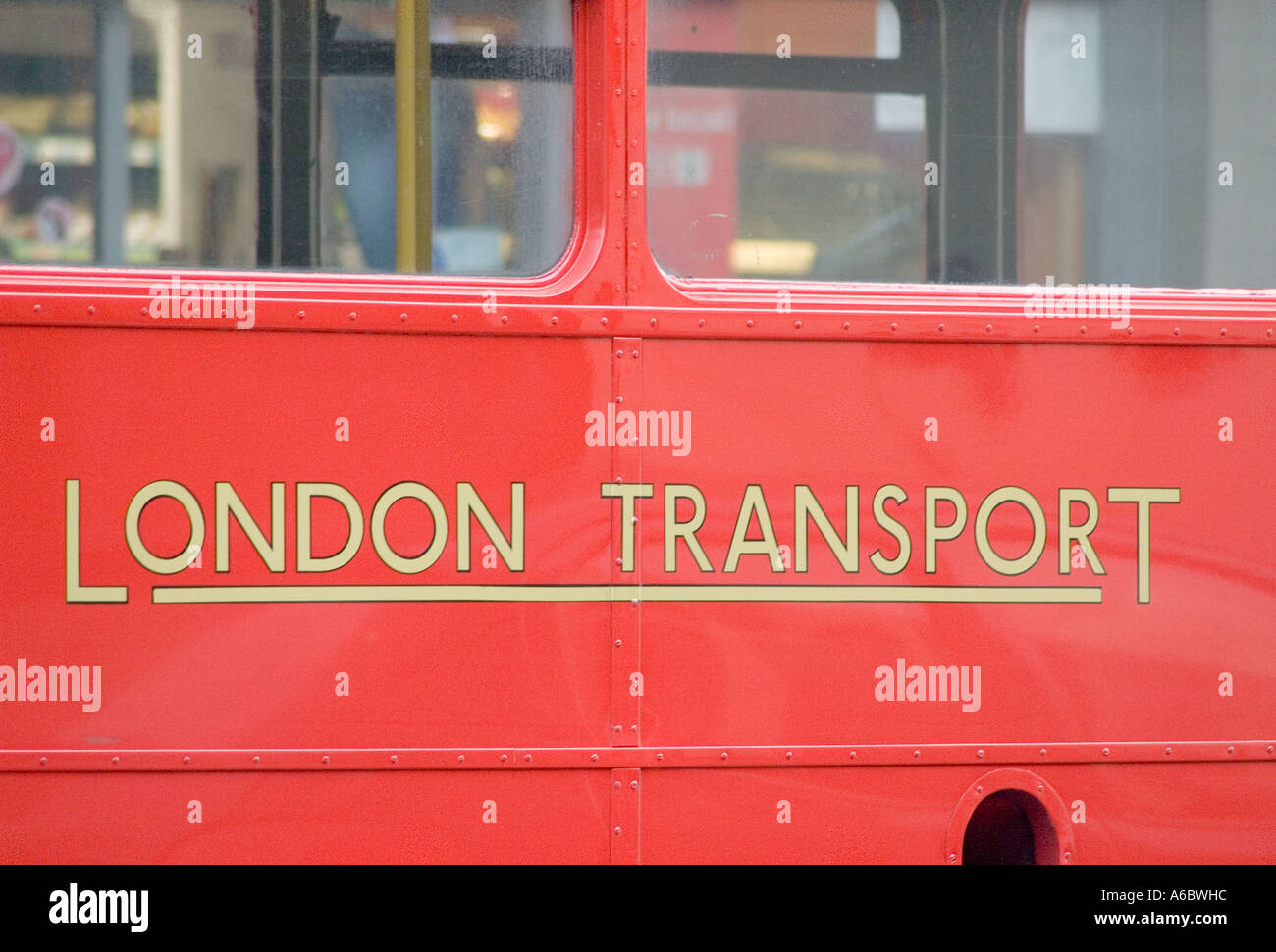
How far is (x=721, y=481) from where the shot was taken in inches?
Answer: 82.0

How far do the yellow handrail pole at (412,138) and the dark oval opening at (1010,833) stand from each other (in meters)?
1.47

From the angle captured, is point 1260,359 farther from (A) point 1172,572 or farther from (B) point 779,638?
(B) point 779,638

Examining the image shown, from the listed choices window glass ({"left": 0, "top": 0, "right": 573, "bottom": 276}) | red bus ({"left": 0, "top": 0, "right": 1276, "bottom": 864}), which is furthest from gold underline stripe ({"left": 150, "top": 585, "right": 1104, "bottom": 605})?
window glass ({"left": 0, "top": 0, "right": 573, "bottom": 276})

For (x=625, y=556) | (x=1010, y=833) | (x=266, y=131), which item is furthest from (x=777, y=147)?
(x=1010, y=833)

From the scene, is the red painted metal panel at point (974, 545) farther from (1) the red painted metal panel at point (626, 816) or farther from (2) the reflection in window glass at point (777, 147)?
(2) the reflection in window glass at point (777, 147)

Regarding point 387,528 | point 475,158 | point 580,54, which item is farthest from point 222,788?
point 580,54

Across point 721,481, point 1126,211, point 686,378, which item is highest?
point 1126,211

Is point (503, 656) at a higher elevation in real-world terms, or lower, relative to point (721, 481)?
lower

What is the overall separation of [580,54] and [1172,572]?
145 centimetres

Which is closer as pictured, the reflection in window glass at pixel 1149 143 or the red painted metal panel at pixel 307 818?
the red painted metal panel at pixel 307 818

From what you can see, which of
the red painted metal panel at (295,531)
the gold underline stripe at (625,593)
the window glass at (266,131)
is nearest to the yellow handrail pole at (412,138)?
the window glass at (266,131)

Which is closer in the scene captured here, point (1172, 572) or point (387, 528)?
point (387, 528)

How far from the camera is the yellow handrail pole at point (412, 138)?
2037mm
